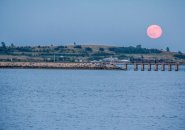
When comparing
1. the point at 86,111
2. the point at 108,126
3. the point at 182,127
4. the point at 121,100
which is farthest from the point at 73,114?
the point at 121,100

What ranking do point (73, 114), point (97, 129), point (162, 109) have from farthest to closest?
point (162, 109)
point (73, 114)
point (97, 129)

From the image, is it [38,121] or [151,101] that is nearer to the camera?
A: [38,121]

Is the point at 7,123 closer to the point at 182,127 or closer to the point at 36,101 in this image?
the point at 182,127

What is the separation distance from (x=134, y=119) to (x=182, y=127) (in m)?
5.21

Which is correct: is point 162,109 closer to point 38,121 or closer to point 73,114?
point 73,114

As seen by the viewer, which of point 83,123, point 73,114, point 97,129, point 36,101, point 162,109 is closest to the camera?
point 97,129

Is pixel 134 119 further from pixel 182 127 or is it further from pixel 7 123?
pixel 7 123

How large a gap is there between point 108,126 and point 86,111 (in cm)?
905

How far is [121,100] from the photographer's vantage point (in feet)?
198

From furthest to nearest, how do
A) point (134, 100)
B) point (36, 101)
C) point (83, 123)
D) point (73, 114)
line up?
point (134, 100), point (36, 101), point (73, 114), point (83, 123)

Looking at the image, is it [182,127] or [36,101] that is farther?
[36,101]

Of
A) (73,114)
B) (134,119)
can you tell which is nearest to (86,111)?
(73,114)

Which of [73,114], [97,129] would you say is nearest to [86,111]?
[73,114]

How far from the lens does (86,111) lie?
4812 centimetres
